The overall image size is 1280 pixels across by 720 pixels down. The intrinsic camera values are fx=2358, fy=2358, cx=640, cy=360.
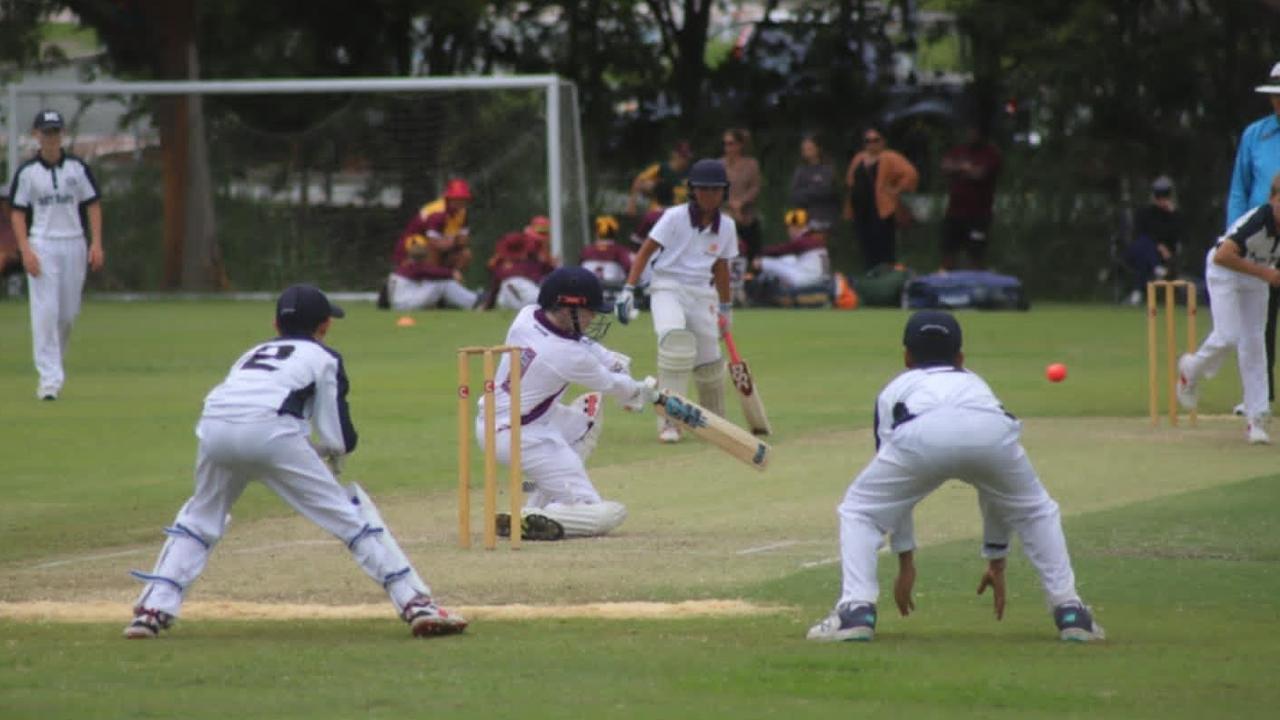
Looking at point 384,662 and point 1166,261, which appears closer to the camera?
point 384,662

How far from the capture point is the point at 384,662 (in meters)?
8.09

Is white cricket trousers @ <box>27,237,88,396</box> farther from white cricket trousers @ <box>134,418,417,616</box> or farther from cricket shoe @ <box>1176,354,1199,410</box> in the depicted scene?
white cricket trousers @ <box>134,418,417,616</box>

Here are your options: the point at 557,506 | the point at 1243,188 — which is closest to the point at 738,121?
the point at 1243,188

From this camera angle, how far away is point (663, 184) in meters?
28.3

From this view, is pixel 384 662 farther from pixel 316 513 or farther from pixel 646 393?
pixel 646 393

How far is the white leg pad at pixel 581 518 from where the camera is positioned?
37.7ft

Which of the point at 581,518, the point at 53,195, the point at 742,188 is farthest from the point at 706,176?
the point at 742,188

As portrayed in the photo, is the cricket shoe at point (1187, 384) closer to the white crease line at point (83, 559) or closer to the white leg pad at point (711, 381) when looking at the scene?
the white leg pad at point (711, 381)

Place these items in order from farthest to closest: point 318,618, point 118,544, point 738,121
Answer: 1. point 738,121
2. point 118,544
3. point 318,618

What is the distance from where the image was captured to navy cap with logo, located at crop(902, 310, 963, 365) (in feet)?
27.6

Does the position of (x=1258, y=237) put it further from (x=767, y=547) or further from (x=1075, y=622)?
(x=1075, y=622)

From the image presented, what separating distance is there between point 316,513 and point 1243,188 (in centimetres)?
883

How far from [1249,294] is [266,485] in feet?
26.9

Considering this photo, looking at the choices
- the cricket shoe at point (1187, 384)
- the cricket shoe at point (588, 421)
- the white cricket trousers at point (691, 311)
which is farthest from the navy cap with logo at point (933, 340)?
the cricket shoe at point (1187, 384)
